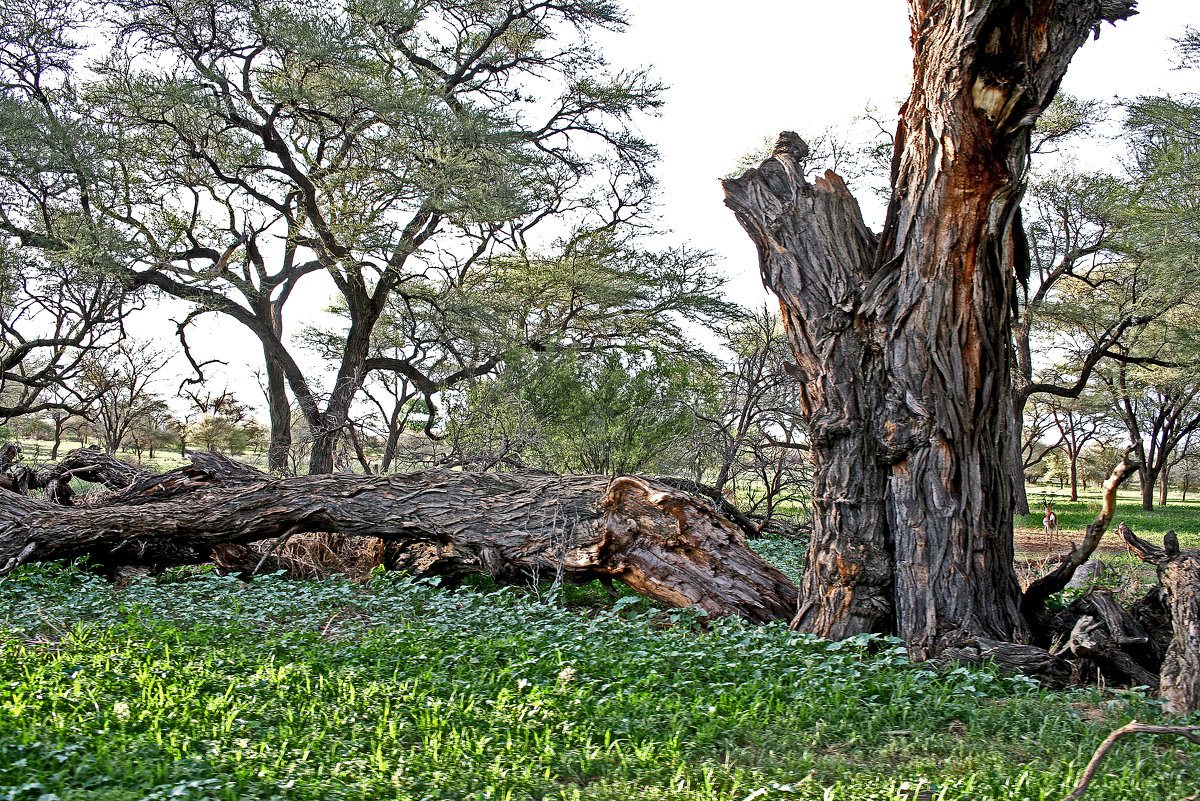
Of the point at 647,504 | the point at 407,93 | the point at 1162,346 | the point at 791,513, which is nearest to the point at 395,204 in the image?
the point at 407,93

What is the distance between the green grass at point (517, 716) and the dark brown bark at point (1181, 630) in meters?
0.16

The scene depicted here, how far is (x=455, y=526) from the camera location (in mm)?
6883

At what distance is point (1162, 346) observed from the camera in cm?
2064

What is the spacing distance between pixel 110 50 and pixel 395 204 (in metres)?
5.67

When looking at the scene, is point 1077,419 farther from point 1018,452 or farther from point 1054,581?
point 1054,581

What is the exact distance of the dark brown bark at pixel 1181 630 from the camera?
380 cm

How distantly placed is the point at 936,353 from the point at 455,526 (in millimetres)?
4011

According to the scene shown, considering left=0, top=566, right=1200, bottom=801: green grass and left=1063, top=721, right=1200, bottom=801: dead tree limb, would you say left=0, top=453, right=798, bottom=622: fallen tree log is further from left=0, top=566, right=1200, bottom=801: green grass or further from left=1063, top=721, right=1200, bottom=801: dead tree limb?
left=1063, top=721, right=1200, bottom=801: dead tree limb

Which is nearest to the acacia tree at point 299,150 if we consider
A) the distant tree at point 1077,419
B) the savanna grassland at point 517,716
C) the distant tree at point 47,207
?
the distant tree at point 47,207

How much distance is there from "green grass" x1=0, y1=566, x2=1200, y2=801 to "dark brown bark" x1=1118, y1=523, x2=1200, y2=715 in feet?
0.51

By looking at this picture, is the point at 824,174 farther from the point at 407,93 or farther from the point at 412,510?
the point at 407,93

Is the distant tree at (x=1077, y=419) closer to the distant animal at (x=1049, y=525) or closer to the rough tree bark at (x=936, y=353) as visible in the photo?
the distant animal at (x=1049, y=525)

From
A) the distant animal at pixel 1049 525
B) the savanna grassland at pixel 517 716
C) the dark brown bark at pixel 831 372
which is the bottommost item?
the savanna grassland at pixel 517 716

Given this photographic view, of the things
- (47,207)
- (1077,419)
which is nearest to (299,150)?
(47,207)
